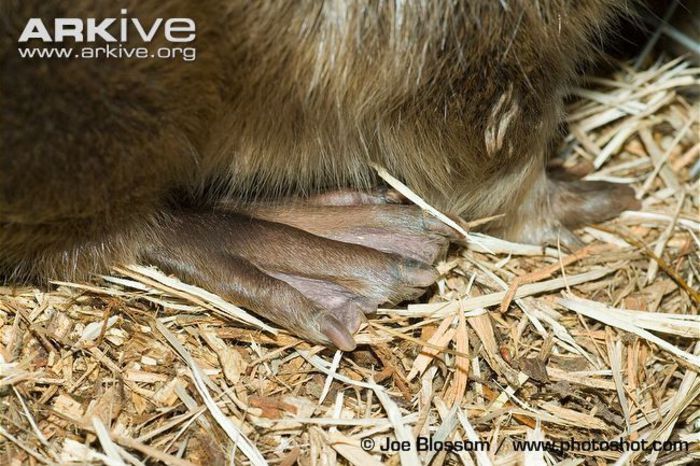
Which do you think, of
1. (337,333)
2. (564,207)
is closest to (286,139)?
(337,333)

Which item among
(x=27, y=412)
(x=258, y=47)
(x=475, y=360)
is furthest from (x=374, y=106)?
(x=27, y=412)

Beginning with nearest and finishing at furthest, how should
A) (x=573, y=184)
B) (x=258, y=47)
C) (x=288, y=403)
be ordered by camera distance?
(x=258, y=47), (x=288, y=403), (x=573, y=184)

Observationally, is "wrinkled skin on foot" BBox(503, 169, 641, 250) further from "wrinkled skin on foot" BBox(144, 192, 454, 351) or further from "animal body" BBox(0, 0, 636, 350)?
"wrinkled skin on foot" BBox(144, 192, 454, 351)

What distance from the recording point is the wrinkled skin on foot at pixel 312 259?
214 cm

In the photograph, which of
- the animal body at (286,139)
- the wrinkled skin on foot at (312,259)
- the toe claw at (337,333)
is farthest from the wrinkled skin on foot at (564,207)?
the toe claw at (337,333)

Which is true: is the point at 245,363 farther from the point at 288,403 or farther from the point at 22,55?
the point at 22,55

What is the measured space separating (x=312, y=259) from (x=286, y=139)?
1.09ft

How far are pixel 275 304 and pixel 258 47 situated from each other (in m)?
0.64

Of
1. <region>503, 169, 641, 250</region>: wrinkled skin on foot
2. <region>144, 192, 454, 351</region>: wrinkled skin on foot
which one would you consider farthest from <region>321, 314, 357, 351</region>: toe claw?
<region>503, 169, 641, 250</region>: wrinkled skin on foot

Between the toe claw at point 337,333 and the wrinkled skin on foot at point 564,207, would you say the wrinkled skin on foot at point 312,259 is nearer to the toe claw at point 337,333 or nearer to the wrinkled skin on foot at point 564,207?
the toe claw at point 337,333

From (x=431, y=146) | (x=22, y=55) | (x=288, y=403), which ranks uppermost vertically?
(x=22, y=55)

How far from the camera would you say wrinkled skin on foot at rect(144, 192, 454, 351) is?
7.01 feet

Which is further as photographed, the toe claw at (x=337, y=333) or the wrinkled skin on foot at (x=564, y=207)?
the wrinkled skin on foot at (x=564, y=207)

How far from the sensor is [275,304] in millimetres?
2123
